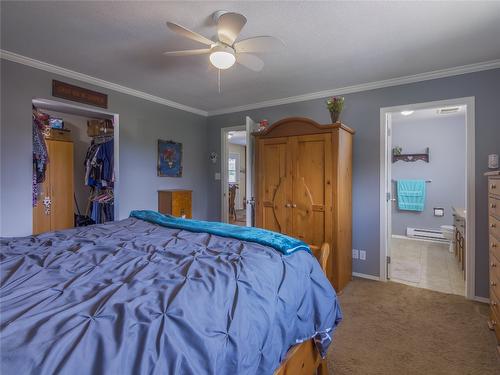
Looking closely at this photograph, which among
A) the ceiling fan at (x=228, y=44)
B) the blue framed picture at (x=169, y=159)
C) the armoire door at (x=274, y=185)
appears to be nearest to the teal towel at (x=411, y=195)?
the armoire door at (x=274, y=185)

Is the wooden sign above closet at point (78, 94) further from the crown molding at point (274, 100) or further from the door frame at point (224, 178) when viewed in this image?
the door frame at point (224, 178)

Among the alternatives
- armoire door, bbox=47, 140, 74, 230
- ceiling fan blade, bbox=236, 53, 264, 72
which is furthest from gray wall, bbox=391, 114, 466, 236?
armoire door, bbox=47, 140, 74, 230

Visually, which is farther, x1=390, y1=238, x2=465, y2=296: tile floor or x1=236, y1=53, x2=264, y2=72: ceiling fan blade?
x1=390, y1=238, x2=465, y2=296: tile floor

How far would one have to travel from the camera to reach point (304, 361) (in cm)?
140

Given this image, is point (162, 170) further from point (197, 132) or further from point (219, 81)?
point (219, 81)

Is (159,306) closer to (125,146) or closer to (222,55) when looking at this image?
(222,55)

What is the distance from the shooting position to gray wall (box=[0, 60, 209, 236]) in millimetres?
2525

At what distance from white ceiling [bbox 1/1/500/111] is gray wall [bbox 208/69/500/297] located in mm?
231

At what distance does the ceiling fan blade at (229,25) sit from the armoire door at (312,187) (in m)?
1.41

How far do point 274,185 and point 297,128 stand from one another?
723 mm

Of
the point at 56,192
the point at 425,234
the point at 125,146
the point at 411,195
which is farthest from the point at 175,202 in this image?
the point at 425,234

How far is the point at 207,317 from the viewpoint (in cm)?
87

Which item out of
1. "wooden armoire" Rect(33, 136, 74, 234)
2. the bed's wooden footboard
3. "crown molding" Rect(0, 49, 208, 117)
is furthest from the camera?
"wooden armoire" Rect(33, 136, 74, 234)

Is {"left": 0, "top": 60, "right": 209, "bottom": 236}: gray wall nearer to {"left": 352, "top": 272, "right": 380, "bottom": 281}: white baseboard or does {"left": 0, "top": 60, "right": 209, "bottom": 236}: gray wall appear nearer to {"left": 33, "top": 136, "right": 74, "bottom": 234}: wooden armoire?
{"left": 33, "top": 136, "right": 74, "bottom": 234}: wooden armoire
